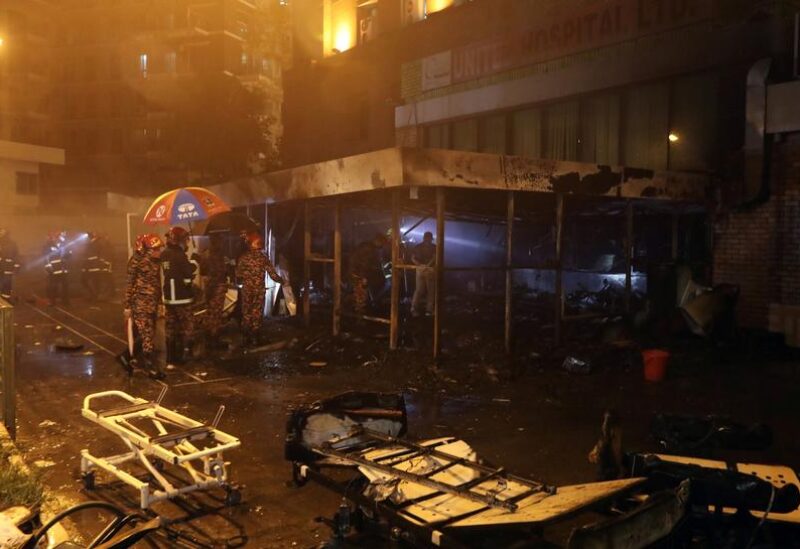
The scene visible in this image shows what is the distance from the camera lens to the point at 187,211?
10656 mm

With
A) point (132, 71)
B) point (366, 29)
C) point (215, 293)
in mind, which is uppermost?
point (132, 71)

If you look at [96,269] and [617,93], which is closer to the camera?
[617,93]

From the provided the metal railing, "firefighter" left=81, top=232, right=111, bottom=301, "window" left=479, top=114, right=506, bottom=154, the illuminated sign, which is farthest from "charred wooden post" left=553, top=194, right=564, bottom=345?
"firefighter" left=81, top=232, right=111, bottom=301

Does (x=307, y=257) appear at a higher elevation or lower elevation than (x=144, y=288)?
higher

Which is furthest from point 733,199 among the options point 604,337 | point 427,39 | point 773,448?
point 427,39

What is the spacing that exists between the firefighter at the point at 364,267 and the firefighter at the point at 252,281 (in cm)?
153

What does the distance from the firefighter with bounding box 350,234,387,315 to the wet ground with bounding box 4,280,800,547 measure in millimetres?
675

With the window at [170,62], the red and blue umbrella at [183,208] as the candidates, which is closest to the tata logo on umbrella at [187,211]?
the red and blue umbrella at [183,208]

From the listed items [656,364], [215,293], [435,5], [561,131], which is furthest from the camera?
[435,5]

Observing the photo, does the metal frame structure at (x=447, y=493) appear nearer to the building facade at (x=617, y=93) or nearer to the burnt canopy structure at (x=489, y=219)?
the burnt canopy structure at (x=489, y=219)

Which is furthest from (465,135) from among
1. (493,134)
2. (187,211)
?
(187,211)

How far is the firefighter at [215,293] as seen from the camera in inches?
434

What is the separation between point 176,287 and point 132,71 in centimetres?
4843

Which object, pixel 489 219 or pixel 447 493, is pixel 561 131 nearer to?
pixel 489 219
